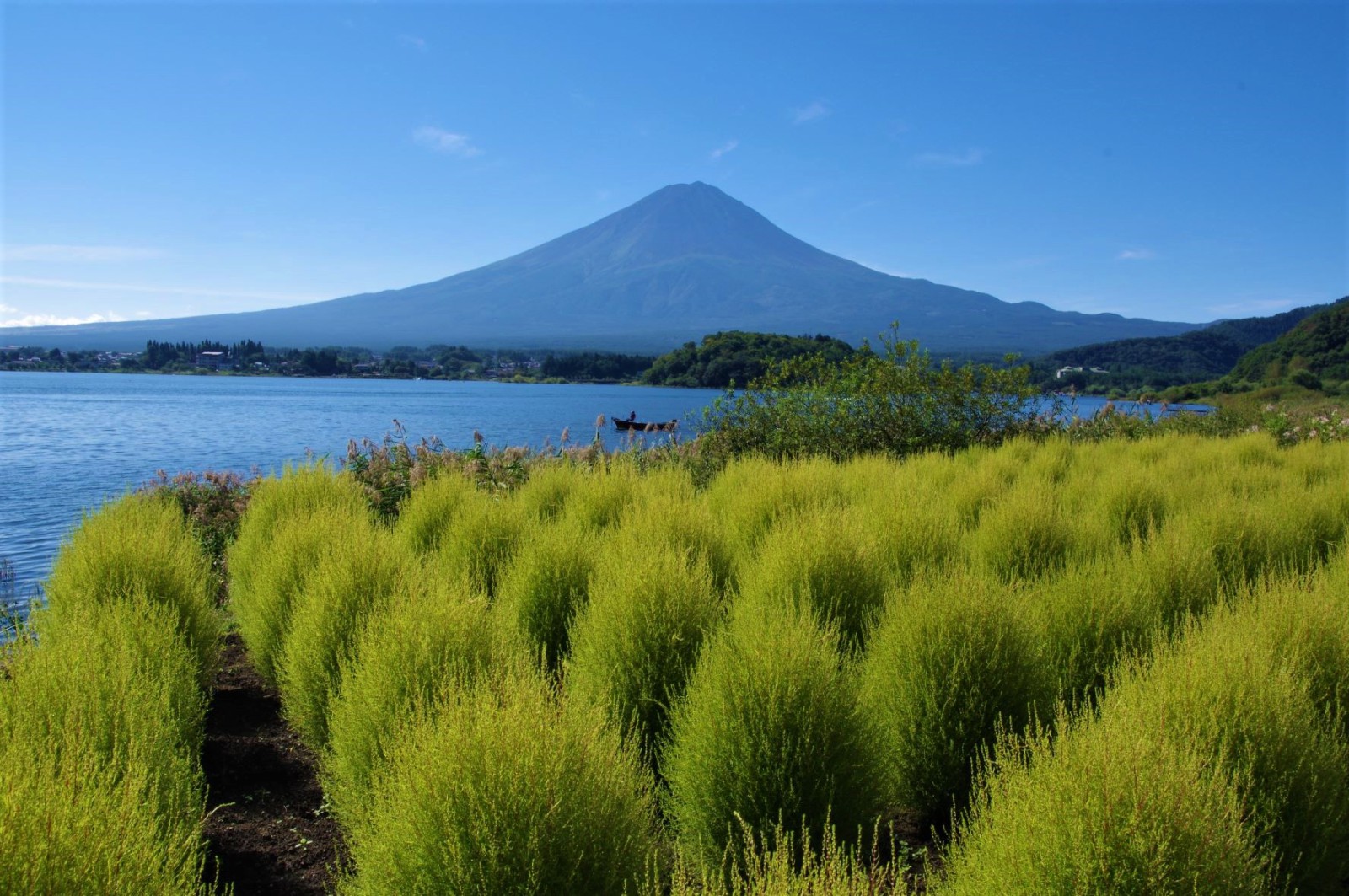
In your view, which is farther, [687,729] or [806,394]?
[806,394]

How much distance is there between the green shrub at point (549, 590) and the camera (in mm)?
5055

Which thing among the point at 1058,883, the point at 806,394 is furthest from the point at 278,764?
the point at 806,394

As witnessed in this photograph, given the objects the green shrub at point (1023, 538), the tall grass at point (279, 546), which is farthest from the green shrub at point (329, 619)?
the green shrub at point (1023, 538)

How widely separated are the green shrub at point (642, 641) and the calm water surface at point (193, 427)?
5.00 m

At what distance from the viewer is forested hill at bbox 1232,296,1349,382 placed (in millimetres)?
33062

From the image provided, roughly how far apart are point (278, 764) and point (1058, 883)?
12.2 ft

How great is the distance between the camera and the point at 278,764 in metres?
4.20

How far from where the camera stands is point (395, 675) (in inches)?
136

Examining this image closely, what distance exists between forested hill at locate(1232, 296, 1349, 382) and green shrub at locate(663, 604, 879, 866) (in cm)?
3608

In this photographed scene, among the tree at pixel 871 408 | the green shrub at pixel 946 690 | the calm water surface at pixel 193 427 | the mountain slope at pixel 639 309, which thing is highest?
the mountain slope at pixel 639 309

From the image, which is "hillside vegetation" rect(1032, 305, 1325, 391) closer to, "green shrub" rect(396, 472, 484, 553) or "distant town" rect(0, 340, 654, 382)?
"green shrub" rect(396, 472, 484, 553)

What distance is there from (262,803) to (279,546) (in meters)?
2.08

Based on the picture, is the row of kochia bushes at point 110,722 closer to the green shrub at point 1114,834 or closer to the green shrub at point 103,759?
the green shrub at point 103,759

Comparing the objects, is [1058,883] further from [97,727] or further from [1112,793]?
[97,727]
